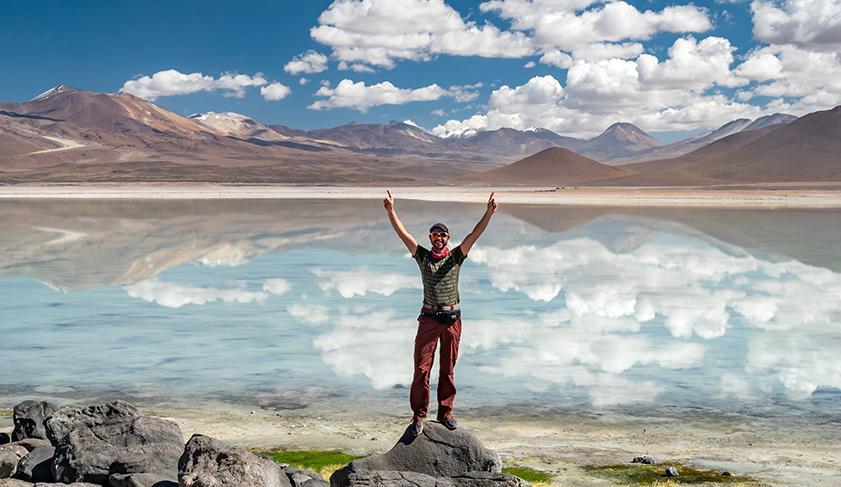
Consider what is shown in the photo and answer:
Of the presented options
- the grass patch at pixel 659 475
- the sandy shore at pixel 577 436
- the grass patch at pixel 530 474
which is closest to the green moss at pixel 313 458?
the sandy shore at pixel 577 436

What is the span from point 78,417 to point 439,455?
8.88 ft

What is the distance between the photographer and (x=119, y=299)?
15656mm

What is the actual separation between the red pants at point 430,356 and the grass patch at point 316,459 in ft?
3.55

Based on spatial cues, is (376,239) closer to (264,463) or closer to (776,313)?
(776,313)

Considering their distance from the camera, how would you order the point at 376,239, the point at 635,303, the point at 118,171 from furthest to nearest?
the point at 118,171 → the point at 376,239 → the point at 635,303

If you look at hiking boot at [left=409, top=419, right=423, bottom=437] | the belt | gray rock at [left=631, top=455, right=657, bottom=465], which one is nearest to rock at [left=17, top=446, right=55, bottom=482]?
hiking boot at [left=409, top=419, right=423, bottom=437]

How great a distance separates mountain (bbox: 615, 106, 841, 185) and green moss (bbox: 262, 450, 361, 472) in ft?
359

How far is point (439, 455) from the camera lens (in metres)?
6.45

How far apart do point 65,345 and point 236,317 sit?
8.44ft

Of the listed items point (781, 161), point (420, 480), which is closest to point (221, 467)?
point (420, 480)

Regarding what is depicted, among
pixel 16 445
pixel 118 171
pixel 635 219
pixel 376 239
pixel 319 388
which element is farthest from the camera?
pixel 118 171

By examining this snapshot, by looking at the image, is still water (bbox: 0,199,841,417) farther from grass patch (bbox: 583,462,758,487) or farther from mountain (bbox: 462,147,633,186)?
mountain (bbox: 462,147,633,186)

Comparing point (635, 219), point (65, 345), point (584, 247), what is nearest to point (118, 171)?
point (635, 219)

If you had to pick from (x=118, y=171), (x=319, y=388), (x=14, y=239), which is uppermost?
(x=118, y=171)
